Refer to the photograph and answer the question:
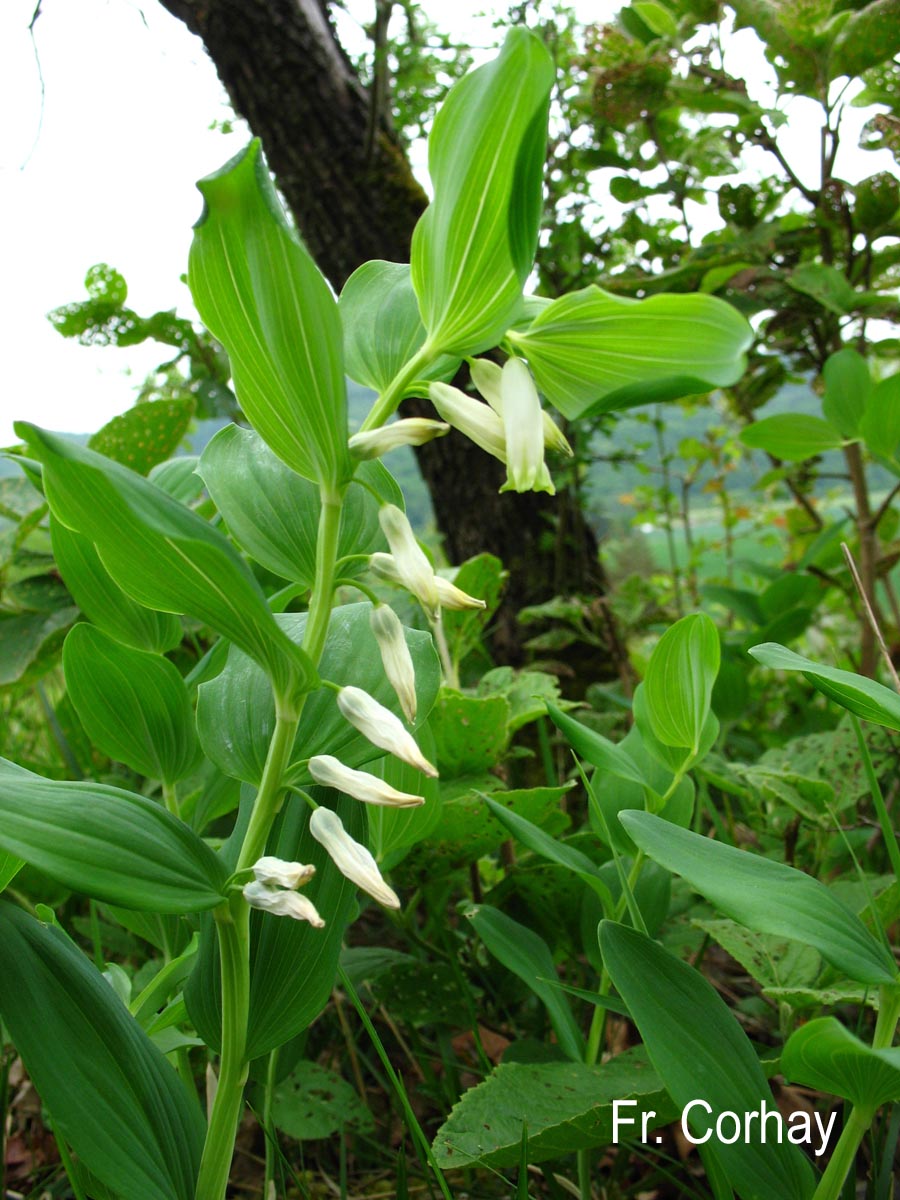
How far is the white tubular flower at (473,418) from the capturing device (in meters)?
0.41

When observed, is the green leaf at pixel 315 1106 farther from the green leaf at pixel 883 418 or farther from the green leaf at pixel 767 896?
the green leaf at pixel 883 418

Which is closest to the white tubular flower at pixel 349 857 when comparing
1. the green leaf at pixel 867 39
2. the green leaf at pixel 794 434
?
the green leaf at pixel 794 434

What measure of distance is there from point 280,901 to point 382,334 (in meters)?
0.30

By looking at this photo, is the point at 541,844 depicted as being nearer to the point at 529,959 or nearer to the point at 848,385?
the point at 529,959

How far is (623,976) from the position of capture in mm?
447

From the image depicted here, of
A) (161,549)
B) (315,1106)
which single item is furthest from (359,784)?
(315,1106)

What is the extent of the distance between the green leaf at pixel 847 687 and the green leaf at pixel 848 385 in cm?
70

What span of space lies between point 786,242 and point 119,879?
4.20ft

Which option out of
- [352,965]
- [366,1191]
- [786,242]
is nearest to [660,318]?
[352,965]

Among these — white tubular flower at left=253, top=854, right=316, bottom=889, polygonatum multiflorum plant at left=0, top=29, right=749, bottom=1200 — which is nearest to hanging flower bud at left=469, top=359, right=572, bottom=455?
polygonatum multiflorum plant at left=0, top=29, right=749, bottom=1200

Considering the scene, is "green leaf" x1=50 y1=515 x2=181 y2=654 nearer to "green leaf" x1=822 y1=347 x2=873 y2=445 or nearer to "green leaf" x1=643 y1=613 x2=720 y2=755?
"green leaf" x1=643 y1=613 x2=720 y2=755

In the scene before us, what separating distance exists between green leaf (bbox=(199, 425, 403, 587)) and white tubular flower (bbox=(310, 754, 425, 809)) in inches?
4.7

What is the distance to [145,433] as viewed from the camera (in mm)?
1069

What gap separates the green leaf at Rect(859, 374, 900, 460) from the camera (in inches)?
34.3
